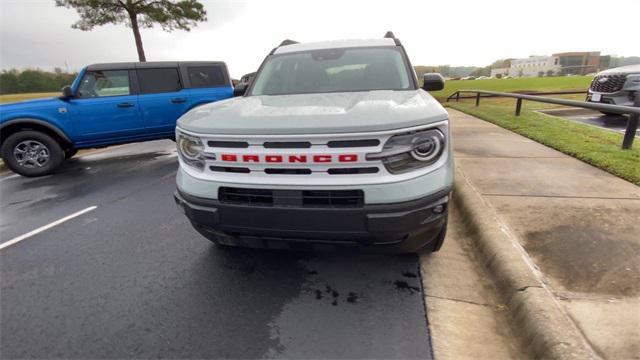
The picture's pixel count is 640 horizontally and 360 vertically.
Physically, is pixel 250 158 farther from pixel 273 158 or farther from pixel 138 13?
pixel 138 13

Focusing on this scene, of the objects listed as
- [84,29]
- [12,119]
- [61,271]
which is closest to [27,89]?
[84,29]

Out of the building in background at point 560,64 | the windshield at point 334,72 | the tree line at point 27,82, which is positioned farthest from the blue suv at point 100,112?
the building in background at point 560,64

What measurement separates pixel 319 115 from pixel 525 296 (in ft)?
5.62

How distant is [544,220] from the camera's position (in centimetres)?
315

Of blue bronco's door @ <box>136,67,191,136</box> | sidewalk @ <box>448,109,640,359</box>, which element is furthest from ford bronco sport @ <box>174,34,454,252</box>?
blue bronco's door @ <box>136,67,191,136</box>

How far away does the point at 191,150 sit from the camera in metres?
2.33

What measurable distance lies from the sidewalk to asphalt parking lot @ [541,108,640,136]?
4.31 metres

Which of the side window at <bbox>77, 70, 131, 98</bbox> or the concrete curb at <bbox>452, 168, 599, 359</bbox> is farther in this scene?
the side window at <bbox>77, 70, 131, 98</bbox>

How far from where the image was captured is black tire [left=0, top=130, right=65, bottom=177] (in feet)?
19.7

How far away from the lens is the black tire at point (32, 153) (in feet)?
19.7

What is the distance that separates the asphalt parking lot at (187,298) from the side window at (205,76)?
430 cm

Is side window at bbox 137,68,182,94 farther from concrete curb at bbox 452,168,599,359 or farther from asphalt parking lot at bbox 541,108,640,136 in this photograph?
asphalt parking lot at bbox 541,108,640,136

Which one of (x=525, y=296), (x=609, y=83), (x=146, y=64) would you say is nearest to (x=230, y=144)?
(x=525, y=296)

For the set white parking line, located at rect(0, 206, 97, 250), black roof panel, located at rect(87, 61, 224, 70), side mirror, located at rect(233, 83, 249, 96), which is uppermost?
black roof panel, located at rect(87, 61, 224, 70)
